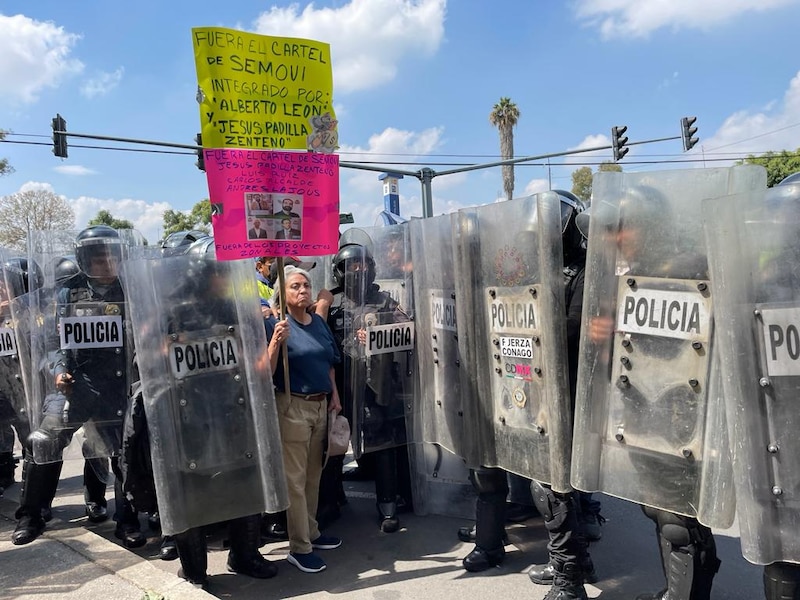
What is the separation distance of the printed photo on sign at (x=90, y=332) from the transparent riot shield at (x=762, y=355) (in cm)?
343

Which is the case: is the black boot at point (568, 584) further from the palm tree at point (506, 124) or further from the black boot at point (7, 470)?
the palm tree at point (506, 124)

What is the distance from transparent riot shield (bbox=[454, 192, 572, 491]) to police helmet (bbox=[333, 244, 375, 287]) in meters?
1.03

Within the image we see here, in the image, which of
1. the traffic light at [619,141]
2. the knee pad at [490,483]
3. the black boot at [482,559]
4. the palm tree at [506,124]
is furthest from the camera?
the palm tree at [506,124]

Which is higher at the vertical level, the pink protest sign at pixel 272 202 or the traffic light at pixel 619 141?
the traffic light at pixel 619 141

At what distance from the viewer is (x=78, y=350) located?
4.00 m

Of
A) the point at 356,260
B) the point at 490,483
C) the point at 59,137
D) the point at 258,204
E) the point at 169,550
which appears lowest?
the point at 169,550

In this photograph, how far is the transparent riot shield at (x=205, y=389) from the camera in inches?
129

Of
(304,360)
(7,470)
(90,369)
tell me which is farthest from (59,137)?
(304,360)

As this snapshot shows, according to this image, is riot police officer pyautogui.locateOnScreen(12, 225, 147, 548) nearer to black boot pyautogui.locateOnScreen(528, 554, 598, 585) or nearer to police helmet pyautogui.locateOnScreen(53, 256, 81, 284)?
police helmet pyautogui.locateOnScreen(53, 256, 81, 284)

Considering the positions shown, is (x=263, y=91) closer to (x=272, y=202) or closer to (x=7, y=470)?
(x=272, y=202)

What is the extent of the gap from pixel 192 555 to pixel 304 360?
1.24 metres

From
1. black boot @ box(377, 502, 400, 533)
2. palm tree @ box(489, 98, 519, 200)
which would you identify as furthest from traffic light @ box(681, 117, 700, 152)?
black boot @ box(377, 502, 400, 533)


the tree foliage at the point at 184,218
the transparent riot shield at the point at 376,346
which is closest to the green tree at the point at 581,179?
the tree foliage at the point at 184,218

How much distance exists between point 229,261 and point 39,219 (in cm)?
3212
